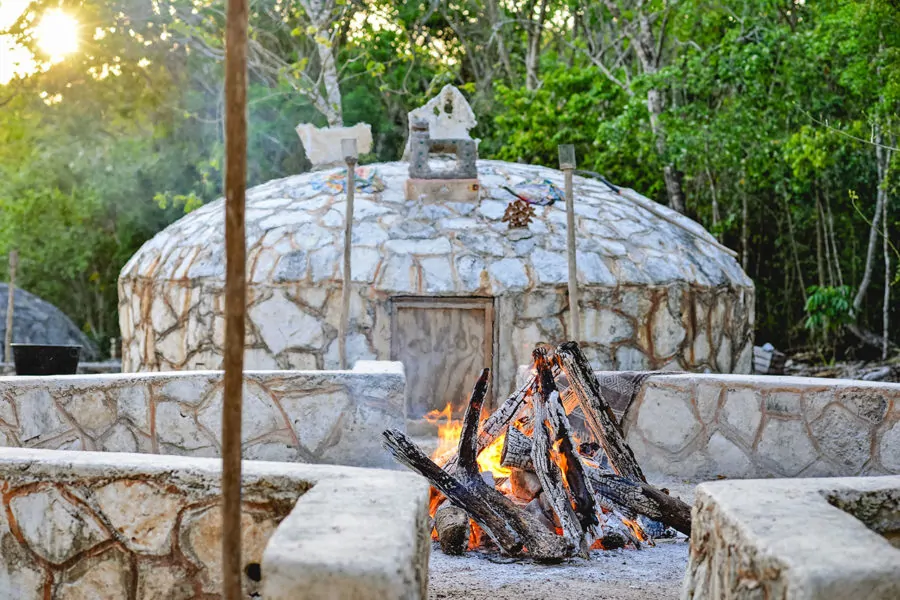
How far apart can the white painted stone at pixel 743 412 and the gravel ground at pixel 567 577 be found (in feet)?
4.82

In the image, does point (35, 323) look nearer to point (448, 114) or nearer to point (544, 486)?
point (448, 114)

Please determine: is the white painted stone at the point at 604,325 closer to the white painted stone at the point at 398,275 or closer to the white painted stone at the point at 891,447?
the white painted stone at the point at 398,275

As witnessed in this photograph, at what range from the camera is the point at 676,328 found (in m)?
9.17

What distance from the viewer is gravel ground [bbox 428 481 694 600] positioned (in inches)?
133

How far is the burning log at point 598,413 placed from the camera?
14.2ft

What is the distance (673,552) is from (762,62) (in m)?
8.69

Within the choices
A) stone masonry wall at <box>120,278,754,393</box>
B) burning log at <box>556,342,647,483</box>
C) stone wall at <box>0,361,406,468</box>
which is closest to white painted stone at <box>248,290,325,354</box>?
stone masonry wall at <box>120,278,754,393</box>

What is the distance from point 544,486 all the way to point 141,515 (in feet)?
6.14

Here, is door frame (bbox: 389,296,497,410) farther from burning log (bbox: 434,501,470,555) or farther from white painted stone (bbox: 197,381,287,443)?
burning log (bbox: 434,501,470,555)

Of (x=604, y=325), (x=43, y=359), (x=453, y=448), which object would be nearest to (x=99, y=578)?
(x=453, y=448)

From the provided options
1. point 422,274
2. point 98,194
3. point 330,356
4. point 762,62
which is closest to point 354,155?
point 422,274

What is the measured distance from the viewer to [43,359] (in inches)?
253

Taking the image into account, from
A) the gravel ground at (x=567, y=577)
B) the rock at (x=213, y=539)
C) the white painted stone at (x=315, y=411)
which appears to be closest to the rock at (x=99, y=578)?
the rock at (x=213, y=539)

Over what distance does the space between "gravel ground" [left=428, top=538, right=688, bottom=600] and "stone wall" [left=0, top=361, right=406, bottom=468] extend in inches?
49.7
